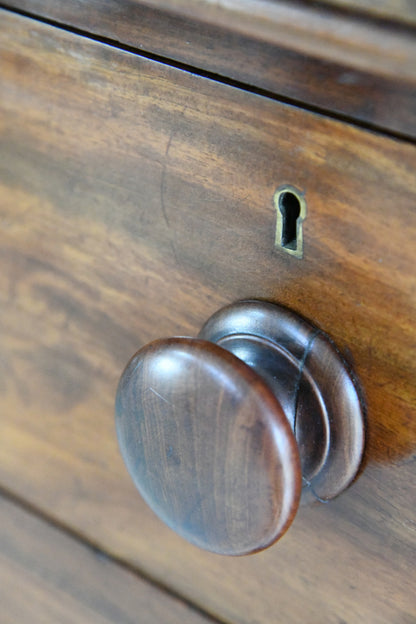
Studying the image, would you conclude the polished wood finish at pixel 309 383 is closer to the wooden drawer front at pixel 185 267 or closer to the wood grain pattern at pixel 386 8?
the wooden drawer front at pixel 185 267

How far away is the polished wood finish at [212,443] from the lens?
284 millimetres

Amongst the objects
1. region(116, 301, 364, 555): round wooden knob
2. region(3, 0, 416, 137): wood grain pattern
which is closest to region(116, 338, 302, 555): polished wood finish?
region(116, 301, 364, 555): round wooden knob

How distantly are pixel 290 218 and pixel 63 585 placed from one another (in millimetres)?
393

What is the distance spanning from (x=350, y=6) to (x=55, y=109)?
19 cm

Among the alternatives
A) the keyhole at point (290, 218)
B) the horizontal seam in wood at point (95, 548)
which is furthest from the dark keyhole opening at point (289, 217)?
the horizontal seam in wood at point (95, 548)

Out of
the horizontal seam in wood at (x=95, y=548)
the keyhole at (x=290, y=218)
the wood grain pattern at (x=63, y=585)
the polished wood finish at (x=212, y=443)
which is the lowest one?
the wood grain pattern at (x=63, y=585)

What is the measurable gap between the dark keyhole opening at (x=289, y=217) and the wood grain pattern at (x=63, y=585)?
290 mm

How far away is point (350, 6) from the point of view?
0.76ft

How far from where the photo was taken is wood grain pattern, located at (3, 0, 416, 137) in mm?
248

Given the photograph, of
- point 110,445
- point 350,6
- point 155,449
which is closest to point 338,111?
point 350,6

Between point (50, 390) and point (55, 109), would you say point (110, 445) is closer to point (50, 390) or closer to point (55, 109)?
point (50, 390)

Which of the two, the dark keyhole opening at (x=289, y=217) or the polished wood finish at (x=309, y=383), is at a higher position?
the dark keyhole opening at (x=289, y=217)

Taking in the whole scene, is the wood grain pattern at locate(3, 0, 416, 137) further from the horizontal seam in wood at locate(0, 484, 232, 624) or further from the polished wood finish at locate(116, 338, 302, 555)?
the horizontal seam in wood at locate(0, 484, 232, 624)

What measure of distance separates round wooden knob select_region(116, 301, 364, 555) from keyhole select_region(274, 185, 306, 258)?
3 cm
